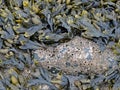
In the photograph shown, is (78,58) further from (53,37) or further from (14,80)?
(14,80)

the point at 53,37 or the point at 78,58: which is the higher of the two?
the point at 53,37

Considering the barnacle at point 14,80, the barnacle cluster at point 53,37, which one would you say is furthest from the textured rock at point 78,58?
the barnacle at point 14,80

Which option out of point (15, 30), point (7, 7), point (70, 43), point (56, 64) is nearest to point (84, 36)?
point (70, 43)

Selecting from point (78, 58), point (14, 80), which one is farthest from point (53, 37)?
point (14, 80)

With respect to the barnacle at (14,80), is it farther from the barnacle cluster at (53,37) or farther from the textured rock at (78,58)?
the textured rock at (78,58)

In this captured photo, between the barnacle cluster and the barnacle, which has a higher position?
the barnacle cluster

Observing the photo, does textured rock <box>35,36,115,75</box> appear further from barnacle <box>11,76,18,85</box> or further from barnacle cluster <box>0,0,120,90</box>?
barnacle <box>11,76,18,85</box>

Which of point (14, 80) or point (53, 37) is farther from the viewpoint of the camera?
point (53, 37)

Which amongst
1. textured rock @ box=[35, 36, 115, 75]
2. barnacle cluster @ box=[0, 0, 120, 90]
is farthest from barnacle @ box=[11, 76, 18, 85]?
textured rock @ box=[35, 36, 115, 75]

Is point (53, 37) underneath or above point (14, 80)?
above
